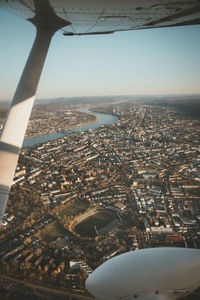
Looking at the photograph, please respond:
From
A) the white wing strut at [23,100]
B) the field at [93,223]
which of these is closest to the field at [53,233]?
the field at [93,223]

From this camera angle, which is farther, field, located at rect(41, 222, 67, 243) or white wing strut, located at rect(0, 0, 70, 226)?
field, located at rect(41, 222, 67, 243)

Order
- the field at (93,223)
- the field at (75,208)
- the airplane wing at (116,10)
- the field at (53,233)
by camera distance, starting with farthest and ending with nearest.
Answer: the field at (75,208) < the field at (93,223) < the field at (53,233) < the airplane wing at (116,10)

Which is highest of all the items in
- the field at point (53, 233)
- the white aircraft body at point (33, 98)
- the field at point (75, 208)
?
the white aircraft body at point (33, 98)

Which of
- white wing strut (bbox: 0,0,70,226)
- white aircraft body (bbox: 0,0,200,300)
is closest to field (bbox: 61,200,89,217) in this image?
white aircraft body (bbox: 0,0,200,300)

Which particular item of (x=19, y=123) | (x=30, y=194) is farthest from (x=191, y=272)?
(x=30, y=194)

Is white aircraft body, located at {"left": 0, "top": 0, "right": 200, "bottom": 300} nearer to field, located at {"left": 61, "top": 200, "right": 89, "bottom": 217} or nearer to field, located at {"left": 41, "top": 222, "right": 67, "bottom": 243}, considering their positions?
field, located at {"left": 41, "top": 222, "right": 67, "bottom": 243}

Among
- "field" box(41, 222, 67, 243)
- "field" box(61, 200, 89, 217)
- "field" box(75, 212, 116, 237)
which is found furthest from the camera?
"field" box(61, 200, 89, 217)

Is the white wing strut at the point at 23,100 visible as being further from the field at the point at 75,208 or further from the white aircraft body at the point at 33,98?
the field at the point at 75,208

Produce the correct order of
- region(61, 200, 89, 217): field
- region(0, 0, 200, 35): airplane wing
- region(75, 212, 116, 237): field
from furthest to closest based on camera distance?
region(61, 200, 89, 217): field, region(75, 212, 116, 237): field, region(0, 0, 200, 35): airplane wing

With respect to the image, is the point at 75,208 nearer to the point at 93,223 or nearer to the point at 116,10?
the point at 93,223

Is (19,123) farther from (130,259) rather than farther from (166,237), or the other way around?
(166,237)
